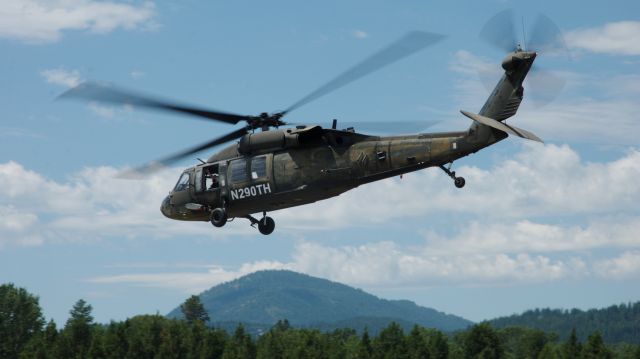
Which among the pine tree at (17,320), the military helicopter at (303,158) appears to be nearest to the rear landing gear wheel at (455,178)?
the military helicopter at (303,158)

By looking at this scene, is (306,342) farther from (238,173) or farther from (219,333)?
(238,173)

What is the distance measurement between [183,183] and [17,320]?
124m

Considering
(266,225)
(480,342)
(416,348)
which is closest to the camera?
(266,225)

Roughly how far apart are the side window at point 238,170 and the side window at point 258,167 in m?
0.43

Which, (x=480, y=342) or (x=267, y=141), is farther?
(x=480, y=342)

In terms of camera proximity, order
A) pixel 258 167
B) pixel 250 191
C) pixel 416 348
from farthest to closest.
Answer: pixel 416 348 < pixel 250 191 < pixel 258 167

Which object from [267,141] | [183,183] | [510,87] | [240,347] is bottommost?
[240,347]

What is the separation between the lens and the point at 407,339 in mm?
Answer: 125812

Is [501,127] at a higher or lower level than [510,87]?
lower

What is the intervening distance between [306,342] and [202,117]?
90464 millimetres

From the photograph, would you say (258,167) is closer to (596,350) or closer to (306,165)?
(306,165)

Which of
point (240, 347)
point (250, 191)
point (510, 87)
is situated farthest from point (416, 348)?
point (510, 87)

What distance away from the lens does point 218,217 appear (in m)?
41.3

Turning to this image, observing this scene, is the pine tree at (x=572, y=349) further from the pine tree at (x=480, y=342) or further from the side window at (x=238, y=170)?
the side window at (x=238, y=170)
